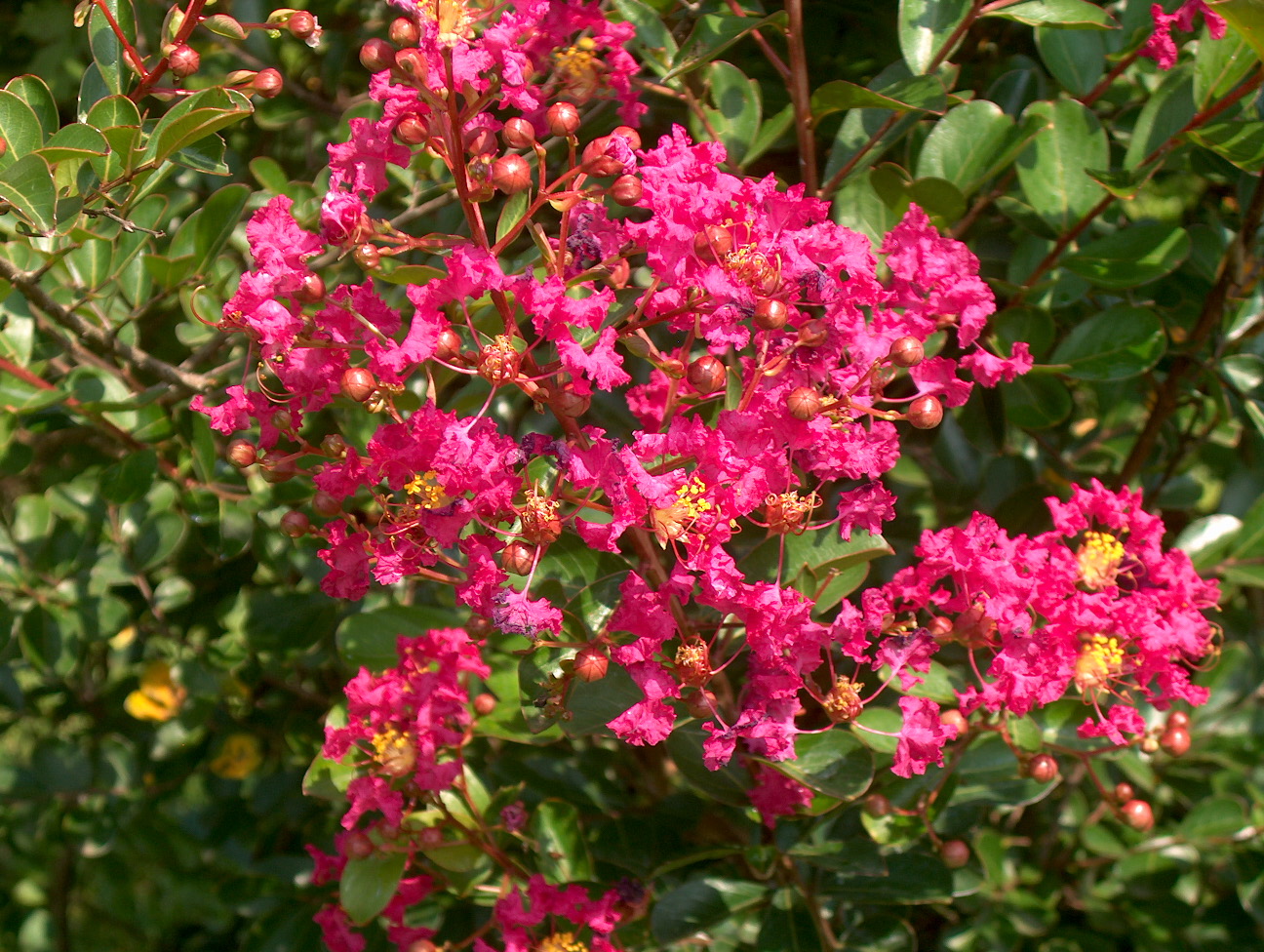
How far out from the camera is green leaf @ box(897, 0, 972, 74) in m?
1.41

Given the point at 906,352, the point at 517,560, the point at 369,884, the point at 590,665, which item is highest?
the point at 906,352

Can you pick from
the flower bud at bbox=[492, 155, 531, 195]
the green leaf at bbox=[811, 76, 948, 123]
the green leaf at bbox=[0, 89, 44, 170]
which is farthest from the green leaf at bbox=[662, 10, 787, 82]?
the green leaf at bbox=[0, 89, 44, 170]

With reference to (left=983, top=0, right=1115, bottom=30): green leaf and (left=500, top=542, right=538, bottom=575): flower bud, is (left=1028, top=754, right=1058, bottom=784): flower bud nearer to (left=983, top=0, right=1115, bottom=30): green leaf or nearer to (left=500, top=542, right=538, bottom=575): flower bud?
(left=500, top=542, right=538, bottom=575): flower bud

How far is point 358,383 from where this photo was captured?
107cm

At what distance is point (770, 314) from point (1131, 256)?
823 mm

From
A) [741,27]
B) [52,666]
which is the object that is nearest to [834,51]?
[741,27]

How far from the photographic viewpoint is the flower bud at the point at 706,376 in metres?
1.08

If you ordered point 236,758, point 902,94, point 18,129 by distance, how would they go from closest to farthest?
point 18,129, point 902,94, point 236,758

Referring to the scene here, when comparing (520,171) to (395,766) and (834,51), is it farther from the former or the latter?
(834,51)

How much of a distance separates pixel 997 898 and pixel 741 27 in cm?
160

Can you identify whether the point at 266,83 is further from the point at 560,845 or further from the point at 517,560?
the point at 560,845

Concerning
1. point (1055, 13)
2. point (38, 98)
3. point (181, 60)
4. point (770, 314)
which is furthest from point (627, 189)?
point (38, 98)

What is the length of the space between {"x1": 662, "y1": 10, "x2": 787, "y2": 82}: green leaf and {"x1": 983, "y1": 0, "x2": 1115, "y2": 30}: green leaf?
29cm

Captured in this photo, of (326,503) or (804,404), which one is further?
(326,503)
